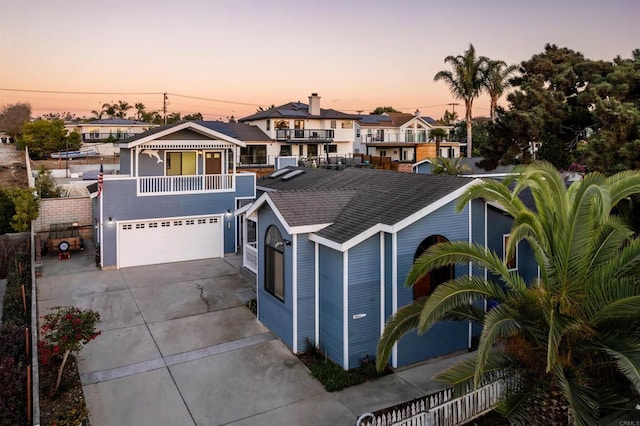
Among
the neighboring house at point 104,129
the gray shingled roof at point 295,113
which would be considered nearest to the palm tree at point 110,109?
the neighboring house at point 104,129

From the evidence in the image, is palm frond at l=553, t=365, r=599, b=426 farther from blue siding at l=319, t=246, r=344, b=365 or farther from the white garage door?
the white garage door

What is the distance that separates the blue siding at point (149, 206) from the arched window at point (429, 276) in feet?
37.4

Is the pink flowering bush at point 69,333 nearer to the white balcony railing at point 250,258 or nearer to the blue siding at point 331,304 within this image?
the blue siding at point 331,304

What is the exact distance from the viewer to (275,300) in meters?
11.6

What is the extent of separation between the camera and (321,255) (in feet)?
34.5

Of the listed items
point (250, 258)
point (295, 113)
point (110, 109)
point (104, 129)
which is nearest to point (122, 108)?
point (110, 109)

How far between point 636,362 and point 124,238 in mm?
17097

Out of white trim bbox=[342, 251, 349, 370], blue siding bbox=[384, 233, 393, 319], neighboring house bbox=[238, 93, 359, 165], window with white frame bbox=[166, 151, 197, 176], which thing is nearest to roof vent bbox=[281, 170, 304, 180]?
window with white frame bbox=[166, 151, 197, 176]

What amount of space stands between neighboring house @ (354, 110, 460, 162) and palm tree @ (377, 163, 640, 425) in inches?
1859

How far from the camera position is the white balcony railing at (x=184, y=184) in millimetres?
18547

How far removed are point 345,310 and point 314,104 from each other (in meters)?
40.4

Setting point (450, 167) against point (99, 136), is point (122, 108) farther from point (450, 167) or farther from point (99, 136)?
point (450, 167)

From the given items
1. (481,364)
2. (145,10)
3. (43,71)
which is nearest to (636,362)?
(481,364)

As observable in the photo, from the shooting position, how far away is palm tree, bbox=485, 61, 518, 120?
33406 millimetres
